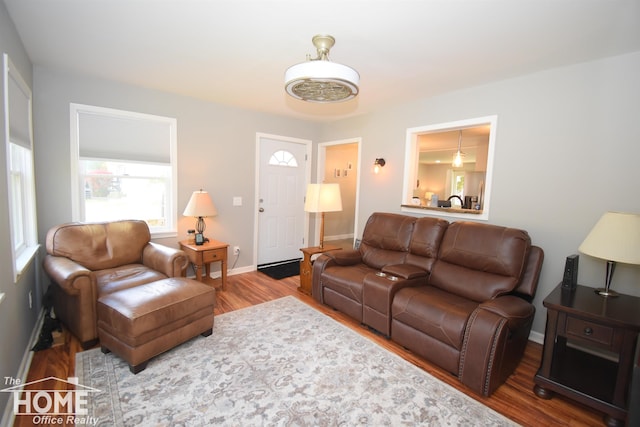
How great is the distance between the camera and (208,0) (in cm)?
178

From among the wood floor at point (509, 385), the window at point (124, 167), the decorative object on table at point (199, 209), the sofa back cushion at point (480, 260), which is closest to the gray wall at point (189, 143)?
the window at point (124, 167)

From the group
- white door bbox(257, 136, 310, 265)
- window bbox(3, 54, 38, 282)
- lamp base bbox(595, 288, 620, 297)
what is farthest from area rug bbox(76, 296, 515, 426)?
white door bbox(257, 136, 310, 265)

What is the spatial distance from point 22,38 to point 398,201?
12.8ft

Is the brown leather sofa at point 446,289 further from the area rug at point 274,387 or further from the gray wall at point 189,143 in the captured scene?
the gray wall at point 189,143

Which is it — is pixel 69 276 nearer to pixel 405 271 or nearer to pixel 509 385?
pixel 405 271

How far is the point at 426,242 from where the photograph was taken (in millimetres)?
3096

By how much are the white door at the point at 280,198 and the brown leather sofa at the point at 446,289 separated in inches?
65.4

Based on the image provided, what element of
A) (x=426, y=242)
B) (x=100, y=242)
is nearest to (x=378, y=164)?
(x=426, y=242)

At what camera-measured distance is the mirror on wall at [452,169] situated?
3232mm

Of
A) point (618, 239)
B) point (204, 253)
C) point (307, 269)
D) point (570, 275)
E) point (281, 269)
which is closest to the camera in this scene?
point (618, 239)

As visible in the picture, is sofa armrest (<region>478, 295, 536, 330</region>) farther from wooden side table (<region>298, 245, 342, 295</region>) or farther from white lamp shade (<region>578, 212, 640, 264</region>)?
wooden side table (<region>298, 245, 342, 295</region>)

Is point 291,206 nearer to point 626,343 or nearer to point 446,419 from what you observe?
point 446,419

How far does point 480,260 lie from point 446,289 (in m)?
0.40

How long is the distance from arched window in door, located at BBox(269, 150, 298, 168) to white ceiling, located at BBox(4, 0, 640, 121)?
5.54 feet
